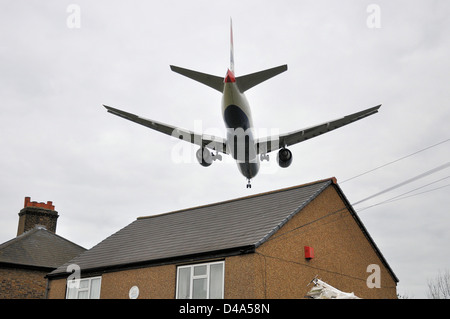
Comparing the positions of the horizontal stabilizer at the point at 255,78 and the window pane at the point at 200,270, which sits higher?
the horizontal stabilizer at the point at 255,78

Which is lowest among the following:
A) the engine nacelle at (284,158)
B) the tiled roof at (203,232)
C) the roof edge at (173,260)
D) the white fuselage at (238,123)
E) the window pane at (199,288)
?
the window pane at (199,288)

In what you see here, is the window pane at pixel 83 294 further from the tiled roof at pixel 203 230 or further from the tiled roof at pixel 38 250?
the tiled roof at pixel 38 250

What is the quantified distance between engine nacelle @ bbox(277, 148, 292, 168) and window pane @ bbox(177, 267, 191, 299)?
732 centimetres

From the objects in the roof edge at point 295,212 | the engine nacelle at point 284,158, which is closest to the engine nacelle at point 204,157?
the engine nacelle at point 284,158

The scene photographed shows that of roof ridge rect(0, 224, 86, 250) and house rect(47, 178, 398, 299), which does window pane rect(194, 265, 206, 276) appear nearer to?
house rect(47, 178, 398, 299)

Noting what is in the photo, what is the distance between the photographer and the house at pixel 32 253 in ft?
86.5

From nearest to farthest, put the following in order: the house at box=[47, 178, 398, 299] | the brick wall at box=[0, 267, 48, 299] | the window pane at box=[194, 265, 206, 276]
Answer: the house at box=[47, 178, 398, 299], the window pane at box=[194, 265, 206, 276], the brick wall at box=[0, 267, 48, 299]

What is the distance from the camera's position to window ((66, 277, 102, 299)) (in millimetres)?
20500

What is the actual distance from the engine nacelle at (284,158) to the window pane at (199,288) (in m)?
7.58

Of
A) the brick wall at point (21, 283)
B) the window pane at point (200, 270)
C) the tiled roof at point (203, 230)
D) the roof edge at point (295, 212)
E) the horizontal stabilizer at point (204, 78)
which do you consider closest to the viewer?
the roof edge at point (295, 212)

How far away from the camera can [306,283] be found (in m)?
18.4

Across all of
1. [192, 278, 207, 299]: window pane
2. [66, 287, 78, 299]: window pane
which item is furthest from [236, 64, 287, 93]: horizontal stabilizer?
[66, 287, 78, 299]: window pane

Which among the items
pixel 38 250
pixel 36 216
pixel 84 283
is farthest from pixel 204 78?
pixel 36 216
